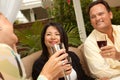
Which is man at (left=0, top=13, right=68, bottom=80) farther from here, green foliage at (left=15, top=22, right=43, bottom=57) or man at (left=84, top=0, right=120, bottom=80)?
green foliage at (left=15, top=22, right=43, bottom=57)

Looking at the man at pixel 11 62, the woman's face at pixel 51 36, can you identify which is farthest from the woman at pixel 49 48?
the man at pixel 11 62

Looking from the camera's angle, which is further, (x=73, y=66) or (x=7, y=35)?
(x=73, y=66)

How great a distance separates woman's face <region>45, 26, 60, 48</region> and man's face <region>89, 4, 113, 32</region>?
41 cm

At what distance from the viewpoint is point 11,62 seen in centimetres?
88

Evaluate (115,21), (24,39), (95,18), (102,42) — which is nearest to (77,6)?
(115,21)

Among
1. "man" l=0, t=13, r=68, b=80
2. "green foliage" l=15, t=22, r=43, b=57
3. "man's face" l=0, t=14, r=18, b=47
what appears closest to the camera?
"man" l=0, t=13, r=68, b=80

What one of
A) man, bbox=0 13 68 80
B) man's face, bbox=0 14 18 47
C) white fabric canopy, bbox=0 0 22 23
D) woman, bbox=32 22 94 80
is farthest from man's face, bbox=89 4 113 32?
man's face, bbox=0 14 18 47

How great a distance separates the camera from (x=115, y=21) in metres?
4.39

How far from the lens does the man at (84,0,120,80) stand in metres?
2.50

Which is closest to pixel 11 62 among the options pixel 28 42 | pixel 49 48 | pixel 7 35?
pixel 7 35

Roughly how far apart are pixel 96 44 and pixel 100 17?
283mm

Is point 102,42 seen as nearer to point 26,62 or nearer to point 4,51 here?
point 26,62

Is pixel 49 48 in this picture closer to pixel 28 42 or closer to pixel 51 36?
pixel 51 36

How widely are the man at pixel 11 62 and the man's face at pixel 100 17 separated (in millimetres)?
1431
